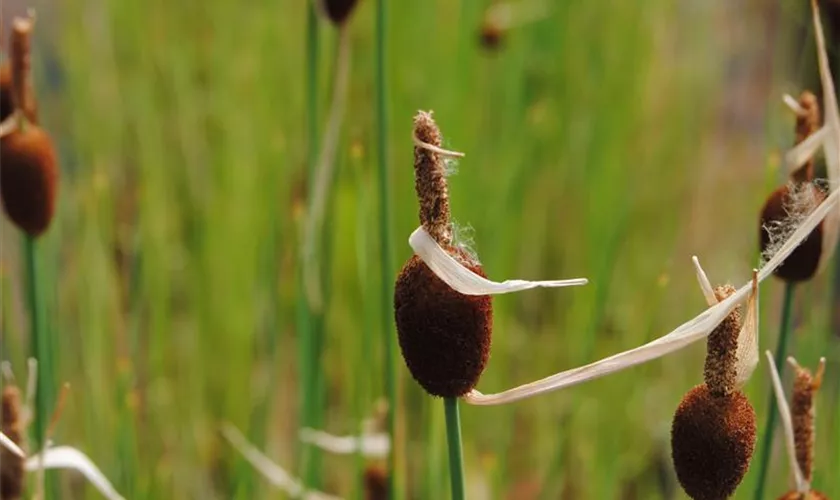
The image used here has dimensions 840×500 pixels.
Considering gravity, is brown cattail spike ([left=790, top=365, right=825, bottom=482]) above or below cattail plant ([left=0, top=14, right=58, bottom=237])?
below

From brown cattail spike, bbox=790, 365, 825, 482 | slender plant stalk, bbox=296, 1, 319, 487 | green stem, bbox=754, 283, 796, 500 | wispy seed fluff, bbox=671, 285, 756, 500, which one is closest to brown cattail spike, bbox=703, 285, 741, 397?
wispy seed fluff, bbox=671, 285, 756, 500

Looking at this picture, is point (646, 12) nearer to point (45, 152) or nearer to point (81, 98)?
point (81, 98)

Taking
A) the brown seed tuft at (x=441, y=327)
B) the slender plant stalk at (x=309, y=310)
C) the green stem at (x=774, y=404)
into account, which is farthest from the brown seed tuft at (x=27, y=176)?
the green stem at (x=774, y=404)

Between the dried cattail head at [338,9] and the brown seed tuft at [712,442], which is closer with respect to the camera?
the brown seed tuft at [712,442]

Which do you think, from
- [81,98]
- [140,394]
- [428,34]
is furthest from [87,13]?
[140,394]

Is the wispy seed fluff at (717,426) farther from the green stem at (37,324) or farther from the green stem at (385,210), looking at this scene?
the green stem at (37,324)

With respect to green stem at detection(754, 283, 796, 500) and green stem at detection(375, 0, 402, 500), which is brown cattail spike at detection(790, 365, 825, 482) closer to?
green stem at detection(754, 283, 796, 500)
